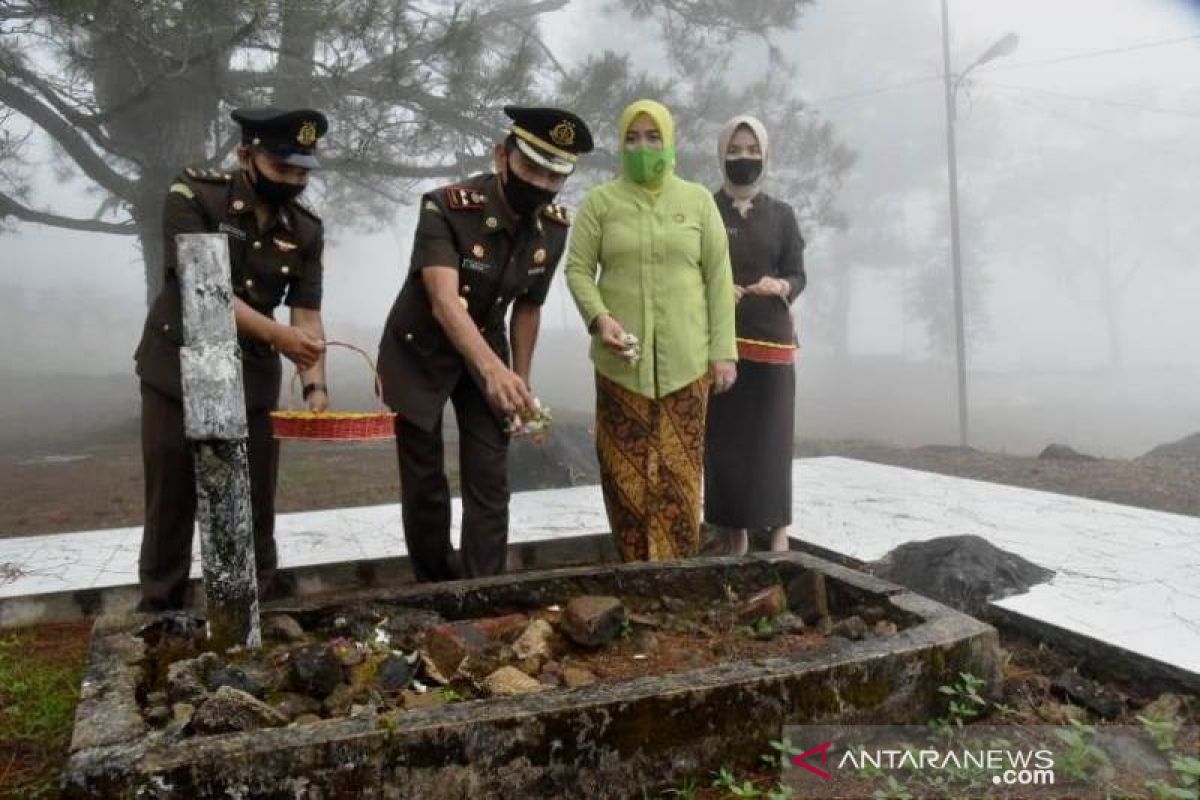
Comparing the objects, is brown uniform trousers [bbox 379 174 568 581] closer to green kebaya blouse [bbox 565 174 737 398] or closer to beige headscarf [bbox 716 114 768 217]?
green kebaya blouse [bbox 565 174 737 398]

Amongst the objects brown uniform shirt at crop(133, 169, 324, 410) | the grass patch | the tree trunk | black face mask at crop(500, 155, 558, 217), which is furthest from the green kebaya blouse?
the tree trunk

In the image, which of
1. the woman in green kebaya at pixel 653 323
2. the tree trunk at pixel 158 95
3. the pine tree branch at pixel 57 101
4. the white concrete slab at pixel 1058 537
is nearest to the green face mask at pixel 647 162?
the woman in green kebaya at pixel 653 323

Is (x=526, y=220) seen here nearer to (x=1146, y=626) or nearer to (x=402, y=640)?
(x=402, y=640)

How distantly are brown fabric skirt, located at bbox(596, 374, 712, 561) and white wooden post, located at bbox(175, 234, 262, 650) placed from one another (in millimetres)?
1358

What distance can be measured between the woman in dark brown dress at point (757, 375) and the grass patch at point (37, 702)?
2386mm

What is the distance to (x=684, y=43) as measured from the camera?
9.92 m

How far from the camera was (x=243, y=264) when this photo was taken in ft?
10.1

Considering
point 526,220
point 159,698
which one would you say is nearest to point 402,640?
point 159,698

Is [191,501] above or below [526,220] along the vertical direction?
below

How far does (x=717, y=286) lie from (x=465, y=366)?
93cm

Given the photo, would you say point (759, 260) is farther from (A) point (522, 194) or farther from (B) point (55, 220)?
(B) point (55, 220)

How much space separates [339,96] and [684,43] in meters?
3.78

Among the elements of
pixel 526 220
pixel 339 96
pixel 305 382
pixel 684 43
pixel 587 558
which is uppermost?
pixel 684 43

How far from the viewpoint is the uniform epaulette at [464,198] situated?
3.15 m
